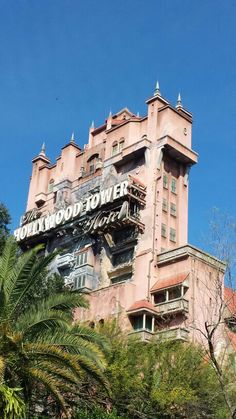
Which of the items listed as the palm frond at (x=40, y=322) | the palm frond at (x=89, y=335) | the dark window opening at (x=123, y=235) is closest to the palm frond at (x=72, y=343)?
the palm frond at (x=40, y=322)

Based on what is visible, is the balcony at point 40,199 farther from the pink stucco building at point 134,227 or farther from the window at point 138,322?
the window at point 138,322

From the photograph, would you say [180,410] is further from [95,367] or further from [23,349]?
[23,349]

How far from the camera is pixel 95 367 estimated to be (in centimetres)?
1827

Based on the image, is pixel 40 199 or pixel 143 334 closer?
pixel 143 334

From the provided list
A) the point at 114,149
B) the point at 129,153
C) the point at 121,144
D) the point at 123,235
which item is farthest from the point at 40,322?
the point at 114,149

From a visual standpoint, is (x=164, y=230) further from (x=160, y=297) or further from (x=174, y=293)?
(x=174, y=293)

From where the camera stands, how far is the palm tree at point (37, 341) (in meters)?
17.1

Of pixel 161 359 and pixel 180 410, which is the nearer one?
pixel 180 410

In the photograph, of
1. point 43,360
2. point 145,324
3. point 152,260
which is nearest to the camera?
point 43,360

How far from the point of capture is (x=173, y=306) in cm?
3512

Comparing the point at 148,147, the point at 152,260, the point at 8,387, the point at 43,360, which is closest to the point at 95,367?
the point at 43,360

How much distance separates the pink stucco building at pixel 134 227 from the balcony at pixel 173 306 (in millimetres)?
60

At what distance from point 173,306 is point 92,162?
16.5 metres

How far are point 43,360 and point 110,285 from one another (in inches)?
822
